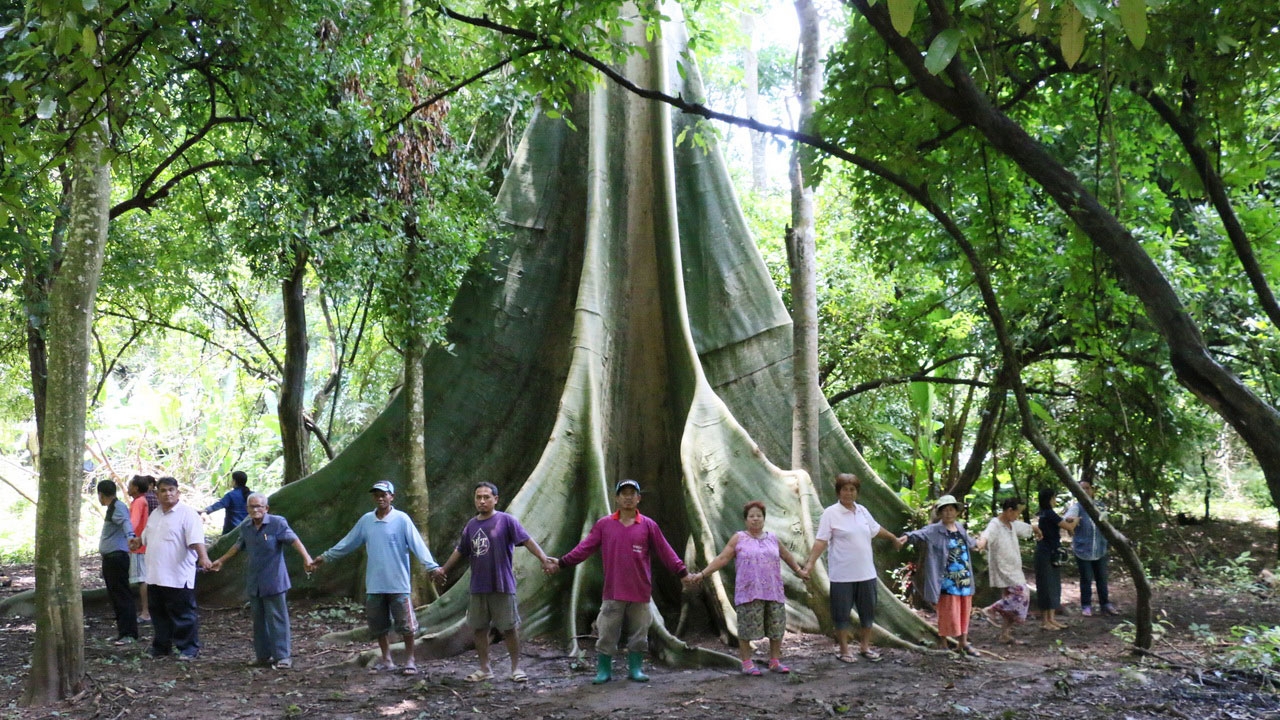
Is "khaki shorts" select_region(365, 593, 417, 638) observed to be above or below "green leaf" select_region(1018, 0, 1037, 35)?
below

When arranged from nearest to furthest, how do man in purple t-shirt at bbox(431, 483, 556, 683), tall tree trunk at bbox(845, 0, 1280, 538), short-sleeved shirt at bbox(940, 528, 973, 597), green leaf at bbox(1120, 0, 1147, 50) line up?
1. green leaf at bbox(1120, 0, 1147, 50)
2. tall tree trunk at bbox(845, 0, 1280, 538)
3. man in purple t-shirt at bbox(431, 483, 556, 683)
4. short-sleeved shirt at bbox(940, 528, 973, 597)

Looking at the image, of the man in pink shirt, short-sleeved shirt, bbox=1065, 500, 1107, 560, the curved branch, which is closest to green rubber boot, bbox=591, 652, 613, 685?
the man in pink shirt

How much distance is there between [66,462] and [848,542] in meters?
5.24

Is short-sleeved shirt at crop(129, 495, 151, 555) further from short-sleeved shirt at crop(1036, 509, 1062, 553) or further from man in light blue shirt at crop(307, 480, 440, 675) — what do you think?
short-sleeved shirt at crop(1036, 509, 1062, 553)

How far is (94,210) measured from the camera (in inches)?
256

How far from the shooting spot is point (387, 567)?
745cm

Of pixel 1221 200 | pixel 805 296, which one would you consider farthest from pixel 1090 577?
pixel 1221 200

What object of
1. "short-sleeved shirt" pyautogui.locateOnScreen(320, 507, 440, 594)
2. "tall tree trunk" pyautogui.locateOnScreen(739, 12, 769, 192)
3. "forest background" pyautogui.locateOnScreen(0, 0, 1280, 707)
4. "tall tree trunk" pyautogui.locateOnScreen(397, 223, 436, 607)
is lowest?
"short-sleeved shirt" pyautogui.locateOnScreen(320, 507, 440, 594)

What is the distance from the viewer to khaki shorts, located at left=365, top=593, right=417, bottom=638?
7.45 metres

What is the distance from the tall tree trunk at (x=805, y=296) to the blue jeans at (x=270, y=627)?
4.61m

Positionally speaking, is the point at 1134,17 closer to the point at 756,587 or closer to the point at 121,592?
the point at 756,587

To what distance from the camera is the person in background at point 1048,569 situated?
10188 millimetres

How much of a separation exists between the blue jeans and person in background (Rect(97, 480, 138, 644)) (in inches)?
68.7

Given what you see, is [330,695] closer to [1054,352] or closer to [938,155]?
[938,155]
